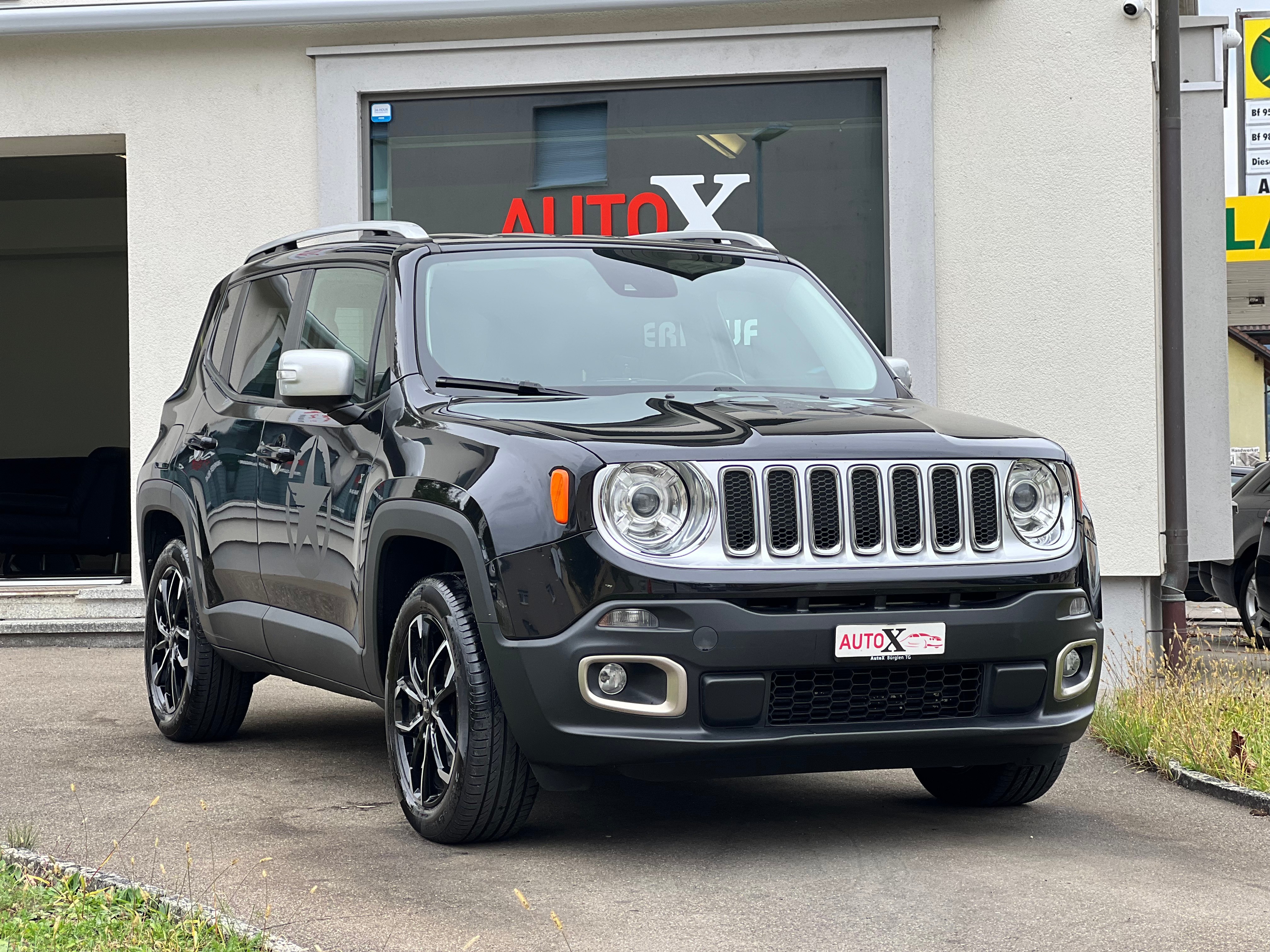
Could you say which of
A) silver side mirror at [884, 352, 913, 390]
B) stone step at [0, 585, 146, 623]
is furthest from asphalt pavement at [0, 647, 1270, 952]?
stone step at [0, 585, 146, 623]

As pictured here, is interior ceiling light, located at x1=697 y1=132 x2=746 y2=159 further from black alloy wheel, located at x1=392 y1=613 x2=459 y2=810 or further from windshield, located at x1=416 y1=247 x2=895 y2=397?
black alloy wheel, located at x1=392 y1=613 x2=459 y2=810

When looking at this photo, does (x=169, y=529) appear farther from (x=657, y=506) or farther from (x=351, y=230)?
(x=657, y=506)

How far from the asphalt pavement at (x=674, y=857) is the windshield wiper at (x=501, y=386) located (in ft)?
4.40

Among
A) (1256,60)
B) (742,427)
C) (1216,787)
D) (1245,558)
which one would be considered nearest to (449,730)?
(742,427)

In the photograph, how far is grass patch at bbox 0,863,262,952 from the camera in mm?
3793

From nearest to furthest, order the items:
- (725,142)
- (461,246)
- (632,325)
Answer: (632,325) < (461,246) < (725,142)

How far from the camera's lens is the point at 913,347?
10461mm

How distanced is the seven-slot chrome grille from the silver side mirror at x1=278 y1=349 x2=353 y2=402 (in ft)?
4.84

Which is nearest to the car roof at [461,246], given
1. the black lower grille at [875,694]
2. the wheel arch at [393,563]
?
the wheel arch at [393,563]

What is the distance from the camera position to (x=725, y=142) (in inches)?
432

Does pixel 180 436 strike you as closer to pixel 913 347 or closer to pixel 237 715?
pixel 237 715

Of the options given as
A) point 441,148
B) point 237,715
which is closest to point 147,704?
point 237,715

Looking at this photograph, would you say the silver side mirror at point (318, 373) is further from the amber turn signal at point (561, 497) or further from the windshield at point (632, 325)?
the amber turn signal at point (561, 497)

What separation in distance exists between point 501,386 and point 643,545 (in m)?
1.11
